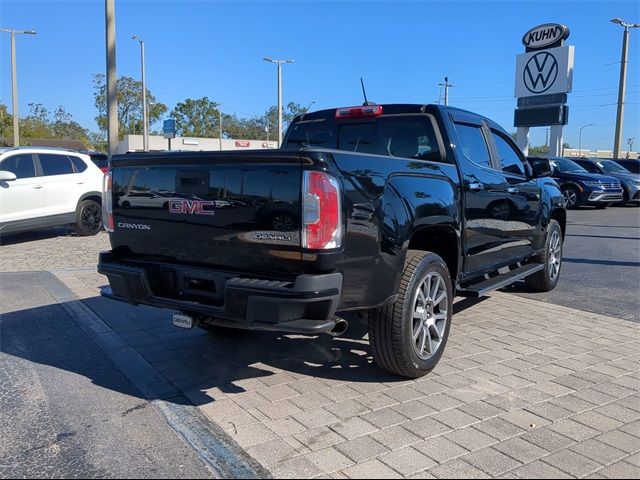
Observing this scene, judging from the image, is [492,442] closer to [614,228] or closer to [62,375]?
[62,375]

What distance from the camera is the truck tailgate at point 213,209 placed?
11.0 ft

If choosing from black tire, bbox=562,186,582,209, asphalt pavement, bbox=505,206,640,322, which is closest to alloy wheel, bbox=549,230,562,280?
asphalt pavement, bbox=505,206,640,322

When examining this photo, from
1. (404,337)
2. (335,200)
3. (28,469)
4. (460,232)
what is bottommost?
(28,469)

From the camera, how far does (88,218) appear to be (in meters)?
11.9

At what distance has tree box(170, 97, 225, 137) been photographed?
90.4 meters

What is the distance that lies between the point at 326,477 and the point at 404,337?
4.22ft

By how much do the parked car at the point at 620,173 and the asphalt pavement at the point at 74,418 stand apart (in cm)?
1987

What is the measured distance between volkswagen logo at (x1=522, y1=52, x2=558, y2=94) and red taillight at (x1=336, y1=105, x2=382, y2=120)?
19.5 meters

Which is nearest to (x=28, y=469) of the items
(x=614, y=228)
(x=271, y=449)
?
(x=271, y=449)

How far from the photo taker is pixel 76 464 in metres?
3.10

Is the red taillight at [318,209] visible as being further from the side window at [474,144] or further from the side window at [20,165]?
the side window at [20,165]

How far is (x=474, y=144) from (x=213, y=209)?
2.84m

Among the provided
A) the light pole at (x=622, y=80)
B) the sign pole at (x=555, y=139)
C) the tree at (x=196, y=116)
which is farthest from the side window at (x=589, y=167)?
the tree at (x=196, y=116)

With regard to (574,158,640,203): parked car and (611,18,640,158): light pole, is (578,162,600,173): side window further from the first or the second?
(611,18,640,158): light pole
